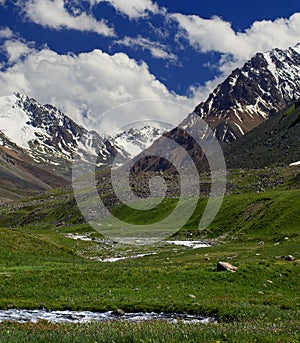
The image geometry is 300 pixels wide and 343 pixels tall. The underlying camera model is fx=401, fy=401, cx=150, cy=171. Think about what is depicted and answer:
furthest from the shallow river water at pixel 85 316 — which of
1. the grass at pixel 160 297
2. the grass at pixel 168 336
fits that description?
the grass at pixel 168 336

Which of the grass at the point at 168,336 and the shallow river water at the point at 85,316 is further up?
the grass at the point at 168,336

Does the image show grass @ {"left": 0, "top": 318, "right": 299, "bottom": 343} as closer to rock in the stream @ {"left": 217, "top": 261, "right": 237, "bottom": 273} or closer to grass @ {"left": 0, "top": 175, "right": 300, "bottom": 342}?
grass @ {"left": 0, "top": 175, "right": 300, "bottom": 342}

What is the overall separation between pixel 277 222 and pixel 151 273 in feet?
177

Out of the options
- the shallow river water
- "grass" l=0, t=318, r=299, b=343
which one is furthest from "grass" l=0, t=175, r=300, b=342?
the shallow river water

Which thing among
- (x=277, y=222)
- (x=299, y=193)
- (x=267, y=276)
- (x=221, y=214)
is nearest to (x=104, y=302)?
(x=267, y=276)

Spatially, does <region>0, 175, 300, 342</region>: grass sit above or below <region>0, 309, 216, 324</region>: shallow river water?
above

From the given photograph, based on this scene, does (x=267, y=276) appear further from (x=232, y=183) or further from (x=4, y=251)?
(x=232, y=183)

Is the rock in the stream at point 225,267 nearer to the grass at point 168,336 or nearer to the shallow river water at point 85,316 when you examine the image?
the shallow river water at point 85,316

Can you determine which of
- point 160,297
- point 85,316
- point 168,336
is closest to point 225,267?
point 160,297

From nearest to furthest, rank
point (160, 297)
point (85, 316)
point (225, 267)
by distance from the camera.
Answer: point (85, 316) < point (160, 297) < point (225, 267)

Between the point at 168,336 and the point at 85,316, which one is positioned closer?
the point at 168,336

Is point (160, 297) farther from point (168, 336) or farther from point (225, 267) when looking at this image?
point (168, 336)

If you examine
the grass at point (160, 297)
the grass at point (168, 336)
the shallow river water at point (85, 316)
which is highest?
the grass at point (168, 336)

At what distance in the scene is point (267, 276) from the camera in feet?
100
